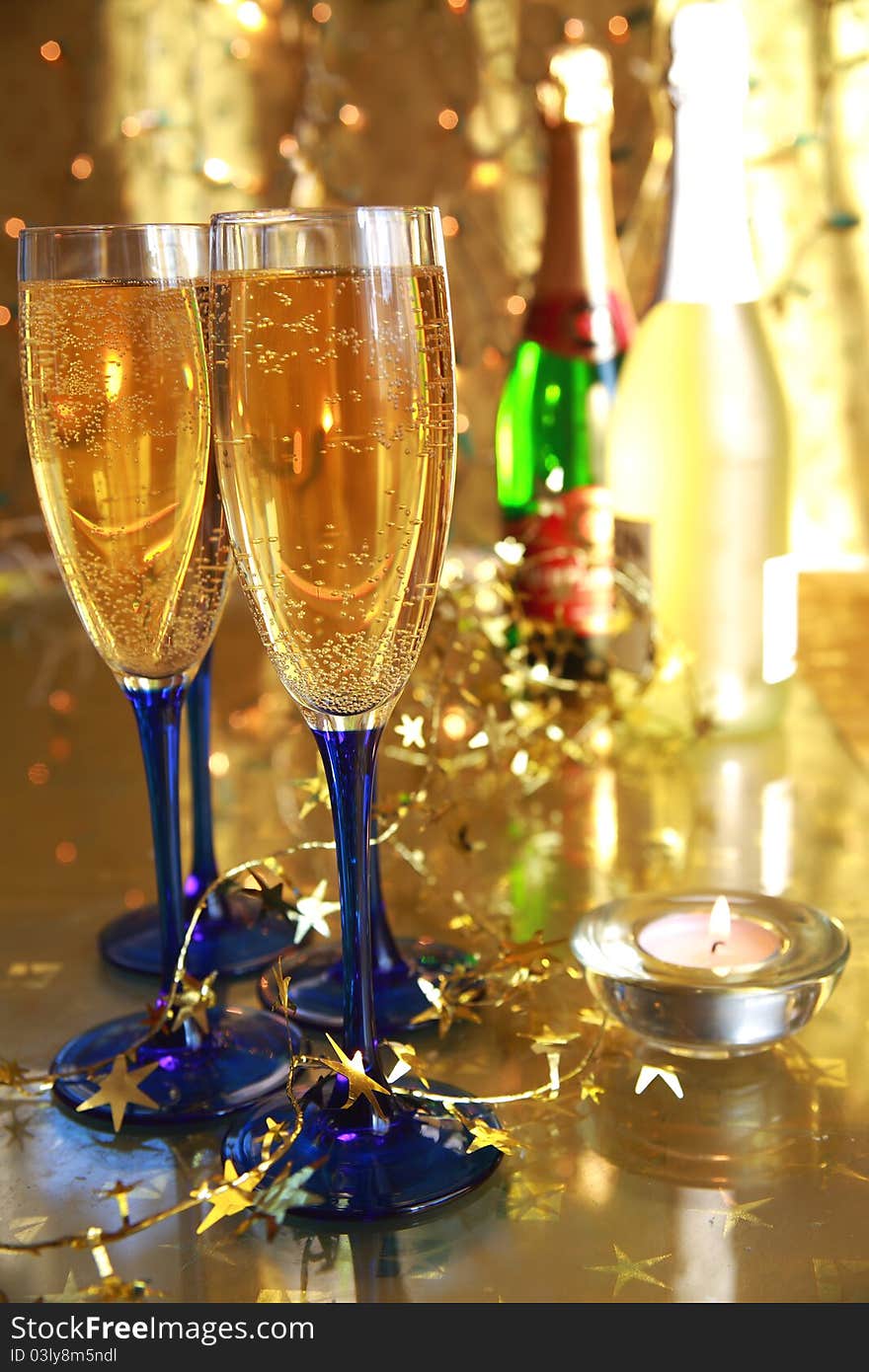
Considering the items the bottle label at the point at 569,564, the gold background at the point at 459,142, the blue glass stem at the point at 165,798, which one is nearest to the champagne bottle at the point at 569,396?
the bottle label at the point at 569,564

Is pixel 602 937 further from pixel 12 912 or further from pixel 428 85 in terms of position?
pixel 428 85

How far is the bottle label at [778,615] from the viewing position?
93cm

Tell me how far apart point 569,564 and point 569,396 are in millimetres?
171

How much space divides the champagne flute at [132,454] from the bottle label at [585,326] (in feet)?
1.93

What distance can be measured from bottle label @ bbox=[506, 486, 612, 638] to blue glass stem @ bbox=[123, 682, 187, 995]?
42cm

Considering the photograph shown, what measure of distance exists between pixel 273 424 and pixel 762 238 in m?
1.49

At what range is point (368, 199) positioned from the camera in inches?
71.7

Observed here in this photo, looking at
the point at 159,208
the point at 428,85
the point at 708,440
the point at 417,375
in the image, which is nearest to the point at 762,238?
the point at 428,85

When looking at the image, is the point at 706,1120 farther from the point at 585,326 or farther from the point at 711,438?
the point at 585,326

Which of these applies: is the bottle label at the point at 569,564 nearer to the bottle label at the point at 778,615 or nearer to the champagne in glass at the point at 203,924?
the bottle label at the point at 778,615

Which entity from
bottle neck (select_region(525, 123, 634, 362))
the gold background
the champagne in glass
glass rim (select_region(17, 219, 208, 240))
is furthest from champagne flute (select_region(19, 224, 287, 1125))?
the gold background

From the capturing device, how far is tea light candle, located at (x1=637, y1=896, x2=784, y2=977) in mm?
A: 546

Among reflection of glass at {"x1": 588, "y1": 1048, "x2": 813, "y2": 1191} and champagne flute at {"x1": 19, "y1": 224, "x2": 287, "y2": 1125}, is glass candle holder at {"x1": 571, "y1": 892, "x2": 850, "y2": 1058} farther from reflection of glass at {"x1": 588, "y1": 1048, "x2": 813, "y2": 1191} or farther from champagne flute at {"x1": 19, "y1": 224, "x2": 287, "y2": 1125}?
champagne flute at {"x1": 19, "y1": 224, "x2": 287, "y2": 1125}

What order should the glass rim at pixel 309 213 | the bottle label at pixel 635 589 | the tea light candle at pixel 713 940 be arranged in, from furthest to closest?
the bottle label at pixel 635 589 → the tea light candle at pixel 713 940 → the glass rim at pixel 309 213
